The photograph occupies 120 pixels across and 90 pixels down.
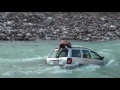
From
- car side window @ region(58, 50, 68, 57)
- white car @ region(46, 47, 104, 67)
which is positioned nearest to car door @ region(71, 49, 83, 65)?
white car @ region(46, 47, 104, 67)

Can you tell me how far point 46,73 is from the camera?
16.2 meters

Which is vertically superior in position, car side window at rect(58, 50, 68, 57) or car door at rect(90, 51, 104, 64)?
car side window at rect(58, 50, 68, 57)

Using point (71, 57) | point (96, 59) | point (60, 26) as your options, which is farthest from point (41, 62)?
point (60, 26)

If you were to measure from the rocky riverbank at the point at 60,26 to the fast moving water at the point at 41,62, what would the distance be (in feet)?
6.54

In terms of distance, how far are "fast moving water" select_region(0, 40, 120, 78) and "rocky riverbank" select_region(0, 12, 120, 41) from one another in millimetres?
1994

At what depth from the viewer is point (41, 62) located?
19641 mm

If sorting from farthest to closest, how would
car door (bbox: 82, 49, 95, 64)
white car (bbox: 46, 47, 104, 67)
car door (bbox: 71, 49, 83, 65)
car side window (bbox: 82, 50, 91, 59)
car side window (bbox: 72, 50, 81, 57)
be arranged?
car side window (bbox: 82, 50, 91, 59) → car door (bbox: 82, 49, 95, 64) → car side window (bbox: 72, 50, 81, 57) → car door (bbox: 71, 49, 83, 65) → white car (bbox: 46, 47, 104, 67)

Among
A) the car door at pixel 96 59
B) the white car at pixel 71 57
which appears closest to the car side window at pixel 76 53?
the white car at pixel 71 57

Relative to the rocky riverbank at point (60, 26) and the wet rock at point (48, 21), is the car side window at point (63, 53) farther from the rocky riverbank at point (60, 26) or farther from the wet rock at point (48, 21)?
the wet rock at point (48, 21)

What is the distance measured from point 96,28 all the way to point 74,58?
17.2 m

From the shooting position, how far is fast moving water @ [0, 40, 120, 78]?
1616 centimetres

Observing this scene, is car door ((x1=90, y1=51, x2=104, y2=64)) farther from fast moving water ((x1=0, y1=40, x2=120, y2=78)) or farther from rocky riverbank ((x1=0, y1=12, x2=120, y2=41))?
rocky riverbank ((x1=0, y1=12, x2=120, y2=41))
